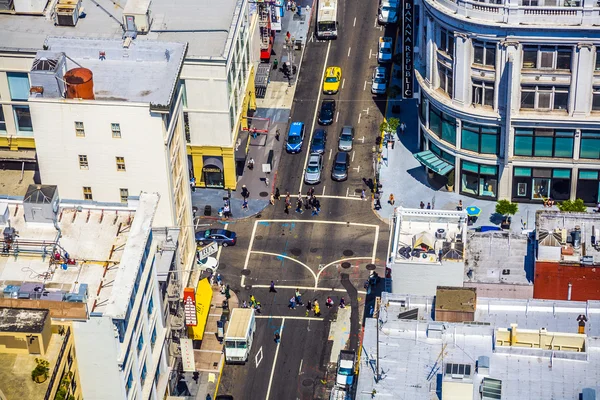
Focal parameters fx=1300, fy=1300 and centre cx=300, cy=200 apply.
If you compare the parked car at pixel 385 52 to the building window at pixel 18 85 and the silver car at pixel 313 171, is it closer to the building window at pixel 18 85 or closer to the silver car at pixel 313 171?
the silver car at pixel 313 171

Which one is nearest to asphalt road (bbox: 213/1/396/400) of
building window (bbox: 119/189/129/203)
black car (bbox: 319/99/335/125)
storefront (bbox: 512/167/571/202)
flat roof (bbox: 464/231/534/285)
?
black car (bbox: 319/99/335/125)

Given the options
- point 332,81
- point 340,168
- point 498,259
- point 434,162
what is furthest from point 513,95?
point 332,81

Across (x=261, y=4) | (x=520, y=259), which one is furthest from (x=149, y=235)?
(x=261, y=4)

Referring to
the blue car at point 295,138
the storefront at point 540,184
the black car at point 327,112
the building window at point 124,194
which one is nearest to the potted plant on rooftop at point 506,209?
the storefront at point 540,184

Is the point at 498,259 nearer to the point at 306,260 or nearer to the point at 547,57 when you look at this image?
the point at 306,260

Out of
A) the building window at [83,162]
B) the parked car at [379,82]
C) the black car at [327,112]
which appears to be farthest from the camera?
the parked car at [379,82]

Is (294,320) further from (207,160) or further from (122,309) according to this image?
(122,309)
